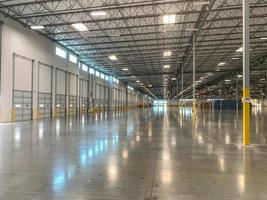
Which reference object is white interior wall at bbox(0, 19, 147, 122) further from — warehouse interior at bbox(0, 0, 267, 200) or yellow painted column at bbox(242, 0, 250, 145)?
yellow painted column at bbox(242, 0, 250, 145)

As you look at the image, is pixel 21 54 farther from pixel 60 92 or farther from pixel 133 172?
pixel 133 172

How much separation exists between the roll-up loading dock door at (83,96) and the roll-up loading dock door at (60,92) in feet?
22.6

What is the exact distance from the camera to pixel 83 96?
45781mm

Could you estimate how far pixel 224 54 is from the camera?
41062 millimetres

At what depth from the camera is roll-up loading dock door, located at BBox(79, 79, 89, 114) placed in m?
44.5

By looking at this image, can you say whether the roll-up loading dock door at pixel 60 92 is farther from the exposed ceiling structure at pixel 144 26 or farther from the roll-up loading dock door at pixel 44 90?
the exposed ceiling structure at pixel 144 26

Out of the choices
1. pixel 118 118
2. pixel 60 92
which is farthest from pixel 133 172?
pixel 60 92

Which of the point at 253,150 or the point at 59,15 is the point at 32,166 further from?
the point at 59,15

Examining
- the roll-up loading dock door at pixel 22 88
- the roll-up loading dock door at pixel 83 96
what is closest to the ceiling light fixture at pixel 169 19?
the roll-up loading dock door at pixel 22 88

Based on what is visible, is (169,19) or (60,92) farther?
(60,92)

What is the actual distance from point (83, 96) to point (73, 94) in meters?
5.16

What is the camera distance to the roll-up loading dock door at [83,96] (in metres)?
44.5

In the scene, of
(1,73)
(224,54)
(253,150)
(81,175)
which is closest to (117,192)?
(81,175)

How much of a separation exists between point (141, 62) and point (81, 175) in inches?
1657
